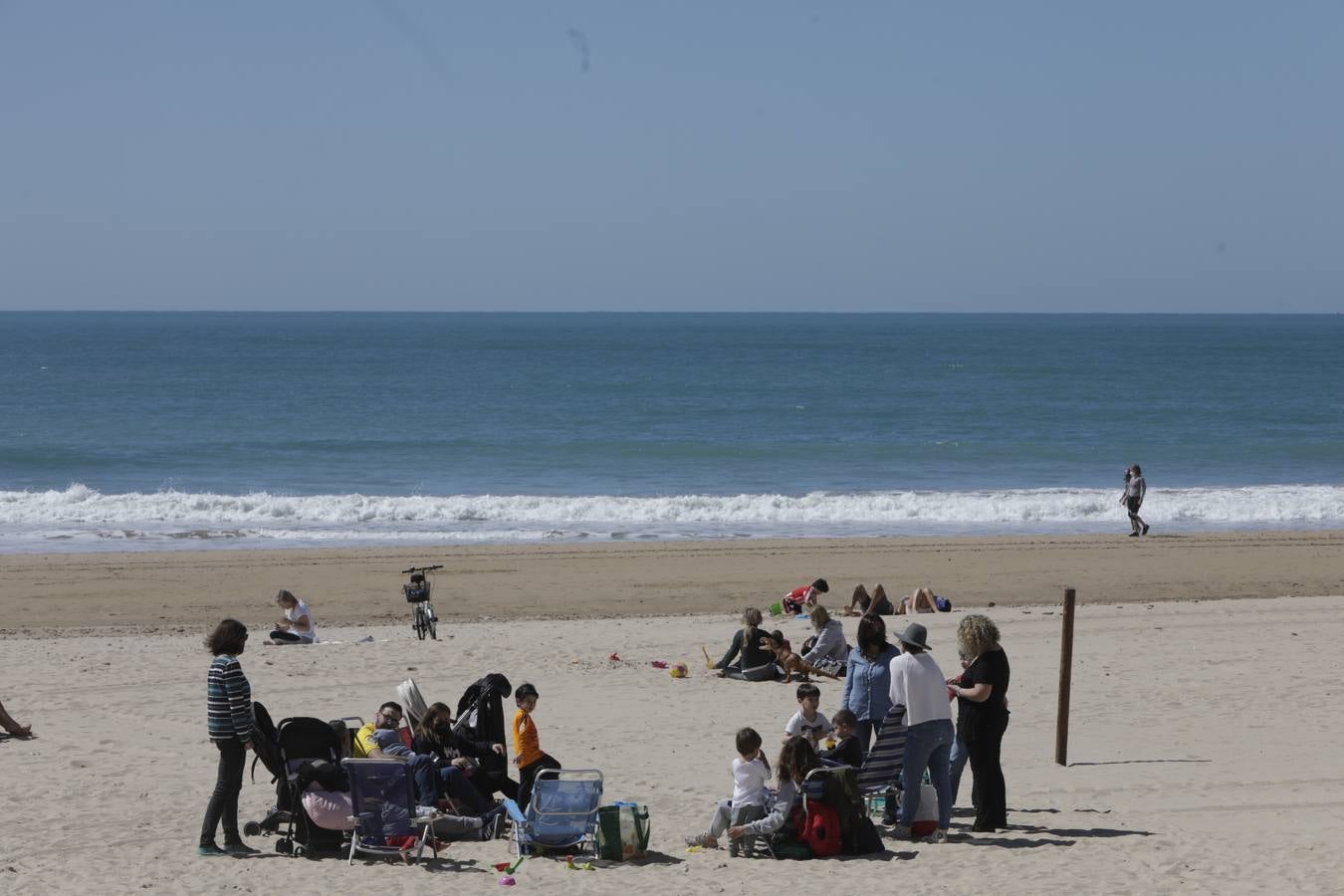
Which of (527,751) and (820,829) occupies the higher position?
(527,751)

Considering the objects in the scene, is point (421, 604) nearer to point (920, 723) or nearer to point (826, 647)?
point (826, 647)

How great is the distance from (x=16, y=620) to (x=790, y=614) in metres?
9.84

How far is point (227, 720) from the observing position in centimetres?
795

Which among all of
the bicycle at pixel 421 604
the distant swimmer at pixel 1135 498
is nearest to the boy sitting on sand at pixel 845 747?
the bicycle at pixel 421 604

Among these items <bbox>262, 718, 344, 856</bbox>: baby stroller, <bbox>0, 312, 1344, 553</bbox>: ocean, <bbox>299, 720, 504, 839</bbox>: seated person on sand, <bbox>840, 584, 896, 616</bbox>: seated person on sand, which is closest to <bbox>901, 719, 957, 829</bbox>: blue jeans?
<bbox>299, 720, 504, 839</bbox>: seated person on sand

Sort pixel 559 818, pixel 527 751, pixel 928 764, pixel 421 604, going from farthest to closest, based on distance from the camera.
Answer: pixel 421 604 < pixel 527 751 < pixel 928 764 < pixel 559 818

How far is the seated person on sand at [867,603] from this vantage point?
54.4 ft

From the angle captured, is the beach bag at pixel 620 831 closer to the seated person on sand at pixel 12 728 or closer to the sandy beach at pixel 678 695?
the sandy beach at pixel 678 695

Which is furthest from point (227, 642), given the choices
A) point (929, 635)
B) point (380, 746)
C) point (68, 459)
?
point (68, 459)

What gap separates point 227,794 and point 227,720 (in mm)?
469

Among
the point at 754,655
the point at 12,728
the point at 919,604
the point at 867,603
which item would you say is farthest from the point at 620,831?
the point at 919,604

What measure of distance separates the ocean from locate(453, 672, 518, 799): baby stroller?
17.8 m

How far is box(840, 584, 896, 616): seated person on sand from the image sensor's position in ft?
54.4

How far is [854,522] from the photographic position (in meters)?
30.0
